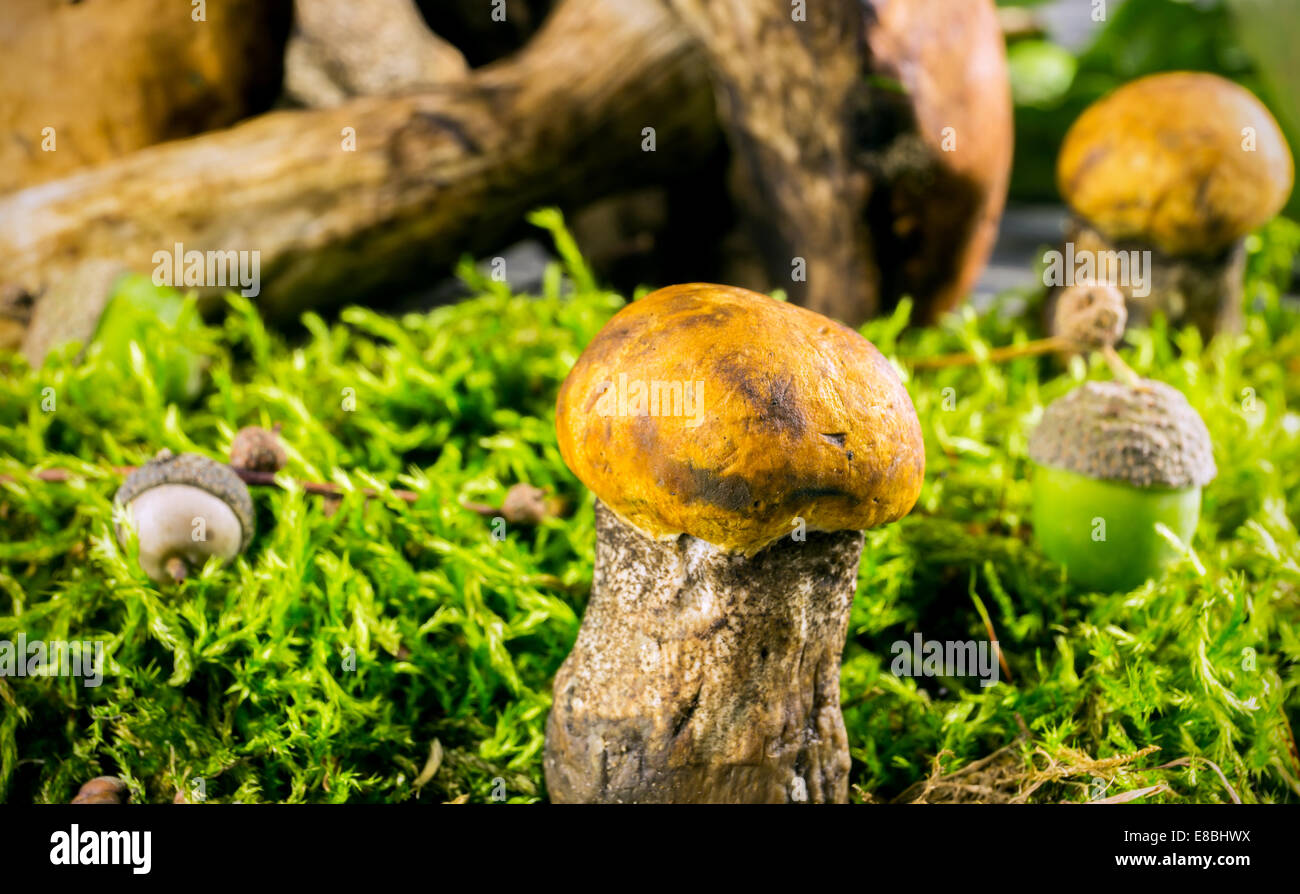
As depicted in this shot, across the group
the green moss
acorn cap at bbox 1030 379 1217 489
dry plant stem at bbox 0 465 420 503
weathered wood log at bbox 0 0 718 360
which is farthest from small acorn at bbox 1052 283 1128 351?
weathered wood log at bbox 0 0 718 360

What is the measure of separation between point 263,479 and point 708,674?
89 cm

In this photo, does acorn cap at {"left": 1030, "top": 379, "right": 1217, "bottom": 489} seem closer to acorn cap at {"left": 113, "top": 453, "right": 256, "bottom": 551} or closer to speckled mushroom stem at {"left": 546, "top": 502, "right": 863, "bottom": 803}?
speckled mushroom stem at {"left": 546, "top": 502, "right": 863, "bottom": 803}

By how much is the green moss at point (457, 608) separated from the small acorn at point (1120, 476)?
61 mm

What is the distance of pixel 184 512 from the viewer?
1431 mm

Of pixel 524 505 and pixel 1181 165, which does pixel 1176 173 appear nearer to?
pixel 1181 165

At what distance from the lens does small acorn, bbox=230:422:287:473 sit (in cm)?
162

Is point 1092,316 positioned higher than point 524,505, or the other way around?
point 1092,316

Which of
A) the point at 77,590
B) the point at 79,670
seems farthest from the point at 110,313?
the point at 79,670

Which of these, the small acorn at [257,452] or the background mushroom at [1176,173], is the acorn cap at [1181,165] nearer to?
the background mushroom at [1176,173]

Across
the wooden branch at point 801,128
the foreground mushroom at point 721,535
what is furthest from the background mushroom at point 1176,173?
the foreground mushroom at point 721,535

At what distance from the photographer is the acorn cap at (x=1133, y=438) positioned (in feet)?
4.91

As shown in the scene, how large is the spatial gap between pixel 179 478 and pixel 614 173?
1.70 m

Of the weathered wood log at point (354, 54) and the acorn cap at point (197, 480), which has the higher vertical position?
the weathered wood log at point (354, 54)

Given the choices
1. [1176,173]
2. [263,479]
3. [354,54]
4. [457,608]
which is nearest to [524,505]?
[457,608]
